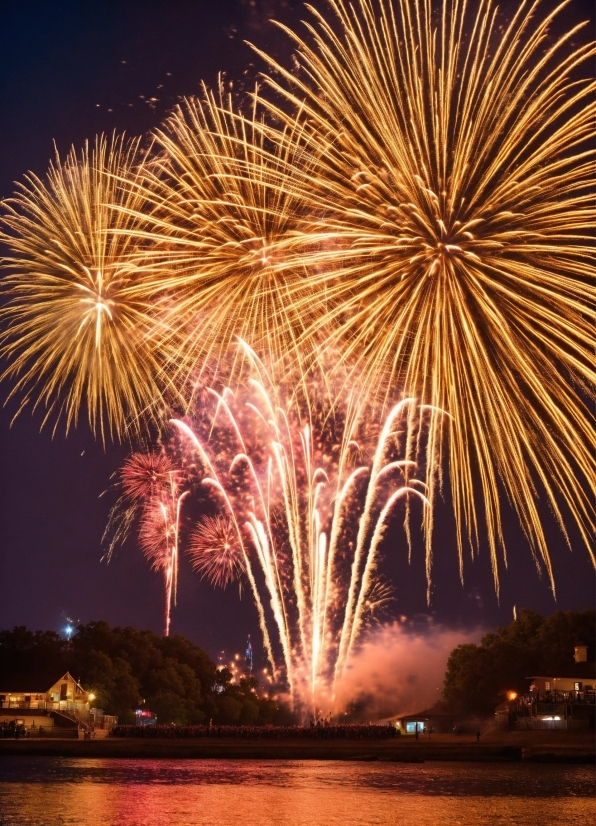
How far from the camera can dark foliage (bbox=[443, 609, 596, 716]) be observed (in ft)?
230

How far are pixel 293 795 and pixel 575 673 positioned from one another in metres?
44.3

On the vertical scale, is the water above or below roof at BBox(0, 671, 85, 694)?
below

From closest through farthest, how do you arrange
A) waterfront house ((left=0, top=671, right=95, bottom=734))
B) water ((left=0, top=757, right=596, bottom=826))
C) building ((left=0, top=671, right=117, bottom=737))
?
water ((left=0, top=757, right=596, bottom=826)) < building ((left=0, top=671, right=117, bottom=737)) < waterfront house ((left=0, top=671, right=95, bottom=734))

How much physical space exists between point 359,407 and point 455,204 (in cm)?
971

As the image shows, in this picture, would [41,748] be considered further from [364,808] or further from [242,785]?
[364,808]

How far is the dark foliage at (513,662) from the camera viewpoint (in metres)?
70.1

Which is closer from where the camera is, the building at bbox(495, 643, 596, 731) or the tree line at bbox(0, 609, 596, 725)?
the building at bbox(495, 643, 596, 731)

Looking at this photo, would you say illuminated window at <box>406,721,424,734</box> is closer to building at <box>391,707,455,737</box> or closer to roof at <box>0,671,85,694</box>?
building at <box>391,707,455,737</box>

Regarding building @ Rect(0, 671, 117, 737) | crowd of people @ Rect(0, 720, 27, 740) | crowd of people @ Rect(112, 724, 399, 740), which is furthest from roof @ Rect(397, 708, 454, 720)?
crowd of people @ Rect(0, 720, 27, 740)

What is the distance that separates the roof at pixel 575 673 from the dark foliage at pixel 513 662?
747 millimetres

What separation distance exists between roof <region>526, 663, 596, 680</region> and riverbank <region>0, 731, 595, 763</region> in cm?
1612

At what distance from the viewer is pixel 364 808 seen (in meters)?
22.8

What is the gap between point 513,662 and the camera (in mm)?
71188

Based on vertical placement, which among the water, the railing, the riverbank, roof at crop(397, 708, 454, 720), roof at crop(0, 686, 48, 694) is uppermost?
roof at crop(0, 686, 48, 694)
